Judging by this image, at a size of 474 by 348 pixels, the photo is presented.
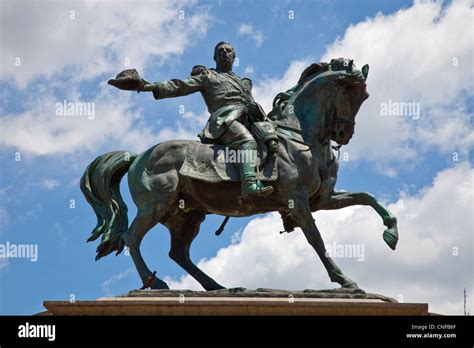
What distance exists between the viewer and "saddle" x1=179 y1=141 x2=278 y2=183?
52.5 ft

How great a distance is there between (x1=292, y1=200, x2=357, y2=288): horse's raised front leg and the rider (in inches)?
22.5

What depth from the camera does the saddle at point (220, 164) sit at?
16.0 m

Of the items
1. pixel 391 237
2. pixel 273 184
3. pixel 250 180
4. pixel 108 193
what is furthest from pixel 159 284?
pixel 391 237

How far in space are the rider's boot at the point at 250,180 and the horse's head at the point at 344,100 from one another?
4.91ft

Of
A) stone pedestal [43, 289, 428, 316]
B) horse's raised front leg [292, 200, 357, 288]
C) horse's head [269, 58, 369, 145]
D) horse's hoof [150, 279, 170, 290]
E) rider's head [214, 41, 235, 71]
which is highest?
rider's head [214, 41, 235, 71]

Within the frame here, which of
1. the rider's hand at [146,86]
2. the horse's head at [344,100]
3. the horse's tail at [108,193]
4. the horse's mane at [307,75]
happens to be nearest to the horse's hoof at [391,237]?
the horse's head at [344,100]

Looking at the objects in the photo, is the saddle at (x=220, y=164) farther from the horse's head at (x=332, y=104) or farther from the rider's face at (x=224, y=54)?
the rider's face at (x=224, y=54)

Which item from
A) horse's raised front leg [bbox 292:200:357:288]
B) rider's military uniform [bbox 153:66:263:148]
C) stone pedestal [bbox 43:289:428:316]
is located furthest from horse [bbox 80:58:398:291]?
stone pedestal [bbox 43:289:428:316]

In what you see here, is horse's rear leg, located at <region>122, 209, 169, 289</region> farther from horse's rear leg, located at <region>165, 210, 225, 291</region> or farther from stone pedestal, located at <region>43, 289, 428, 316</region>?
stone pedestal, located at <region>43, 289, 428, 316</region>
